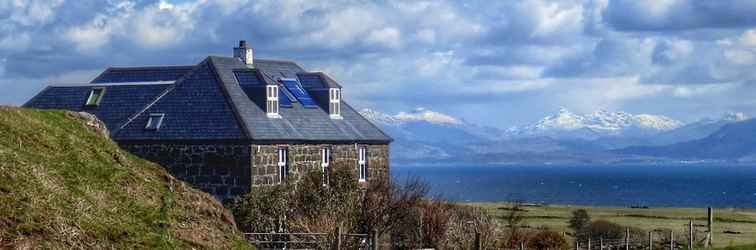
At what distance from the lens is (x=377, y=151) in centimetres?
6662

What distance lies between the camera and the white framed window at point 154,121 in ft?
201

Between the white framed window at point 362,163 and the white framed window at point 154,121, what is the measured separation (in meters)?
10.2

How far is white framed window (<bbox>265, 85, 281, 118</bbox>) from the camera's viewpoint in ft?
204

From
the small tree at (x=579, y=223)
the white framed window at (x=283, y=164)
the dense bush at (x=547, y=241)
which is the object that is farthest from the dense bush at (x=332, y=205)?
the small tree at (x=579, y=223)

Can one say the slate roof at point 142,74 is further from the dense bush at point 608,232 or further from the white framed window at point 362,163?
the dense bush at point 608,232

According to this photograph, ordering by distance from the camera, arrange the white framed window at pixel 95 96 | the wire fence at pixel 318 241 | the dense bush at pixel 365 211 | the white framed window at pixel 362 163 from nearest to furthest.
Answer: the wire fence at pixel 318 241 < the dense bush at pixel 365 211 < the white framed window at pixel 362 163 < the white framed window at pixel 95 96

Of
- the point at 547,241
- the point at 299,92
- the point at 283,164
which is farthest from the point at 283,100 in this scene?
the point at 547,241

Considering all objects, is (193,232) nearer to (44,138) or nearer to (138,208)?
(138,208)

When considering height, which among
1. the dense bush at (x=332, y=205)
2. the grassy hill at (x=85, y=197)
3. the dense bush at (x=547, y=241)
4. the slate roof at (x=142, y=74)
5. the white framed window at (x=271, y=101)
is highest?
the slate roof at (x=142, y=74)

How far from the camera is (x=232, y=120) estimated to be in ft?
197

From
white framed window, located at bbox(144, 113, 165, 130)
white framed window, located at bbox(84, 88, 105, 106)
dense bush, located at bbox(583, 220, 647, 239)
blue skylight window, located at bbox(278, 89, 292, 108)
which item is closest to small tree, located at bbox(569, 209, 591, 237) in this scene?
dense bush, located at bbox(583, 220, 647, 239)

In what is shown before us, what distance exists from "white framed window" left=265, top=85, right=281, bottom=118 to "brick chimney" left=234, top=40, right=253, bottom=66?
4786 mm

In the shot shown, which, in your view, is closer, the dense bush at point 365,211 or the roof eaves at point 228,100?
the dense bush at point 365,211

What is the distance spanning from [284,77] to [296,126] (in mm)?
6843
